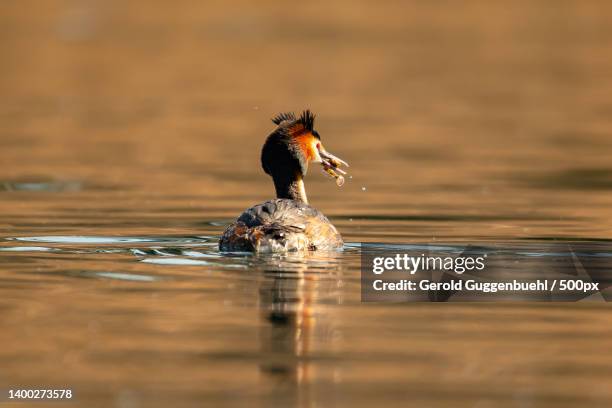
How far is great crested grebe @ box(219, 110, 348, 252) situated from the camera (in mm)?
14352

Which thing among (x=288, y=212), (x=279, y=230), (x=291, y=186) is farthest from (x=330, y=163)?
(x=279, y=230)

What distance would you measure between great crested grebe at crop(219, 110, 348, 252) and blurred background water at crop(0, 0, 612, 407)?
0.29 meters

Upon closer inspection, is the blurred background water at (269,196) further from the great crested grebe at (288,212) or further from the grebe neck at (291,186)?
the grebe neck at (291,186)

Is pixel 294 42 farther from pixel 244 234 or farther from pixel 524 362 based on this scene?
pixel 524 362

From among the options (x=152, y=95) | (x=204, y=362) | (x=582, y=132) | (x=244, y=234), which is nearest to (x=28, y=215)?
(x=244, y=234)

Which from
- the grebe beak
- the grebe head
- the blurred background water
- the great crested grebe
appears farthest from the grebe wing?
the grebe beak

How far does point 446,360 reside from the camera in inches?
407

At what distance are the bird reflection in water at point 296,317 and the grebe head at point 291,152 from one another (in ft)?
4.99

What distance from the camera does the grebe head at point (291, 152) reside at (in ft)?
52.1

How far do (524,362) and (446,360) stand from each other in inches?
19.9

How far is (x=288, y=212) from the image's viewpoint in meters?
14.7

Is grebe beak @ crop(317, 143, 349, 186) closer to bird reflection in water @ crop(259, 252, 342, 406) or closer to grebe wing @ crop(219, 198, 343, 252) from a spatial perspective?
grebe wing @ crop(219, 198, 343, 252)

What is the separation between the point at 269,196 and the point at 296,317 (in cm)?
925

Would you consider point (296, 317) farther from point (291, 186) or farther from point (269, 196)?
point (269, 196)
